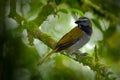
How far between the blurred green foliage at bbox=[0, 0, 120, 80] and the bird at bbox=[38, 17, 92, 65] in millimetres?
20

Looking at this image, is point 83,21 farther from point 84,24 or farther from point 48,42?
point 48,42

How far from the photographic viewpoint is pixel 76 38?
1.61 meters

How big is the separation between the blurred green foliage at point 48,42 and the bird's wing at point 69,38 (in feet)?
0.07

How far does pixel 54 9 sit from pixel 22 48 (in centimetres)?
21

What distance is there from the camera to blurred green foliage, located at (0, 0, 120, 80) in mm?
1537

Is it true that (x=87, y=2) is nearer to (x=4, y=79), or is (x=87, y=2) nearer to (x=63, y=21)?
(x=63, y=21)

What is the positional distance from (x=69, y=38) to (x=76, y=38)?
3 cm

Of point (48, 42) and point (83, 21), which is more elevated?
point (83, 21)

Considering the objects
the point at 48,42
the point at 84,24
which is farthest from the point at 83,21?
the point at 48,42

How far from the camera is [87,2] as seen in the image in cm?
175

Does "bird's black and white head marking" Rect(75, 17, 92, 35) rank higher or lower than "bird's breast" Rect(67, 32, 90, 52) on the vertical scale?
higher

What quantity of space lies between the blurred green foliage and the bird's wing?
23 mm

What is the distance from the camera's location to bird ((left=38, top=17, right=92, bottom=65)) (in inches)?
62.7

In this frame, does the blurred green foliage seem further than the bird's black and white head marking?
No
